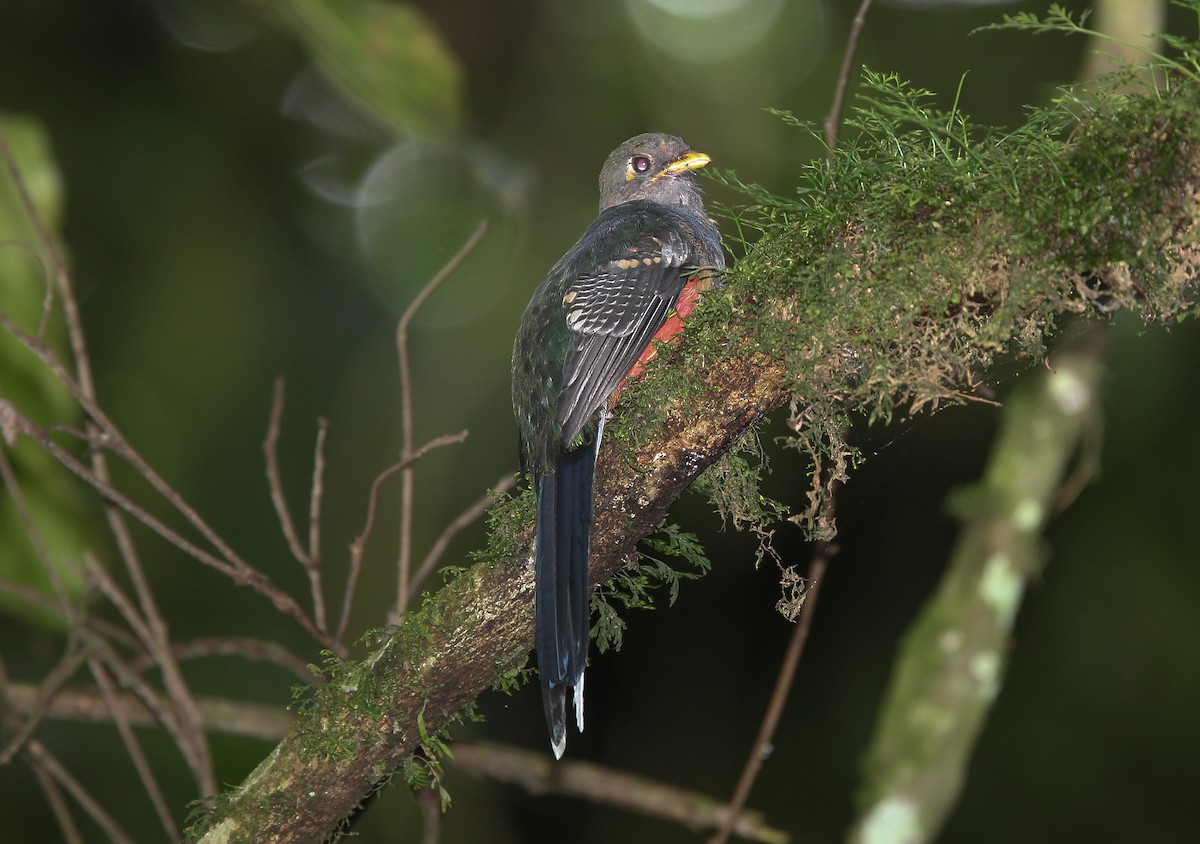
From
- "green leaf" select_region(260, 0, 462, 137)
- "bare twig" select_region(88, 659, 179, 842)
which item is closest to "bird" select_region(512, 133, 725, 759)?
"green leaf" select_region(260, 0, 462, 137)

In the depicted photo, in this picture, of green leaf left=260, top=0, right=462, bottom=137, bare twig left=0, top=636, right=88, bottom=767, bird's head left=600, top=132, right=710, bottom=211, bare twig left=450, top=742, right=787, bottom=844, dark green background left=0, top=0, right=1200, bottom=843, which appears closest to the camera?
bare twig left=0, top=636, right=88, bottom=767

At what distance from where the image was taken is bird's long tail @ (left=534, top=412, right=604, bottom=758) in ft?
7.11

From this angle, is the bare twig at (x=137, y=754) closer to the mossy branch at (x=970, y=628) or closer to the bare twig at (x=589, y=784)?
the bare twig at (x=589, y=784)

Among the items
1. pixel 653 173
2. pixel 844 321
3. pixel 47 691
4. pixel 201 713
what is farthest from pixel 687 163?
pixel 47 691

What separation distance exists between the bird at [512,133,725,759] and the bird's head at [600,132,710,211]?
44 centimetres

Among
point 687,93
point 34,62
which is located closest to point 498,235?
point 687,93

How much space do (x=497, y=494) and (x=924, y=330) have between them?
0.99m

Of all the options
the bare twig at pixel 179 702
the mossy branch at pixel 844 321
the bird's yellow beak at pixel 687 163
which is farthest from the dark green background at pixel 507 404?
the mossy branch at pixel 844 321

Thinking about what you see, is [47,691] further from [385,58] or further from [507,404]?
[507,404]

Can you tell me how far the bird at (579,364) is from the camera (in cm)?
221

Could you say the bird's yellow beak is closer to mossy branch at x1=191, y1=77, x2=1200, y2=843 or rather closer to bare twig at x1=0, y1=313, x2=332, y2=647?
mossy branch at x1=191, y1=77, x2=1200, y2=843

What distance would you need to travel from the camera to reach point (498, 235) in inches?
233

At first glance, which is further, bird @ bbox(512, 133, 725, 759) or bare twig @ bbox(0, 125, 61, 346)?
bare twig @ bbox(0, 125, 61, 346)

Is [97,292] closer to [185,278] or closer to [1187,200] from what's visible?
[185,278]
